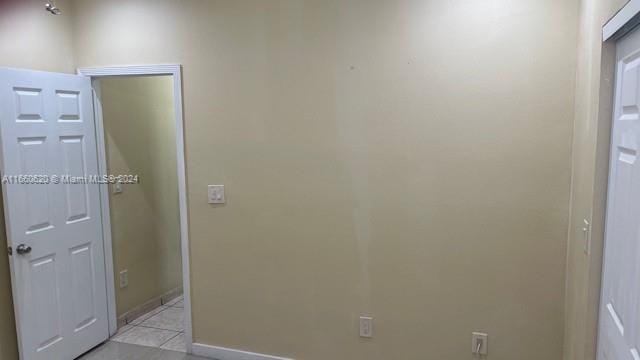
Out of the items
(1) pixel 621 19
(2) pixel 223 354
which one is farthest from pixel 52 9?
(1) pixel 621 19

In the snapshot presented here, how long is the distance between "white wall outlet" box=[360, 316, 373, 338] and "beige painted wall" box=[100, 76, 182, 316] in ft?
6.85

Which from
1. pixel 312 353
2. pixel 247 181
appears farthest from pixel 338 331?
pixel 247 181

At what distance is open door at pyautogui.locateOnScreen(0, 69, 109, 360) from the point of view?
267 cm

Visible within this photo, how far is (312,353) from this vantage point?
293cm

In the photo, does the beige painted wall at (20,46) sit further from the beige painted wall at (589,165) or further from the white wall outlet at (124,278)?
the beige painted wall at (589,165)

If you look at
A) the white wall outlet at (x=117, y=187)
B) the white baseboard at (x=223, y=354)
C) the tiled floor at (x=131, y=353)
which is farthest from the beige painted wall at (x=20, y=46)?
the white baseboard at (x=223, y=354)

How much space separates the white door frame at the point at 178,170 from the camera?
3.04 meters

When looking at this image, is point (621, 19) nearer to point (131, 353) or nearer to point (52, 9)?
point (52, 9)

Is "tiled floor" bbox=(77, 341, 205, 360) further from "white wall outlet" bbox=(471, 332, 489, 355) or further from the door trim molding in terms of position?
the door trim molding

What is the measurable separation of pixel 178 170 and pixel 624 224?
8.45 feet

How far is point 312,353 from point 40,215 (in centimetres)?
195

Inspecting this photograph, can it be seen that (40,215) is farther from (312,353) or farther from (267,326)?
(312,353)

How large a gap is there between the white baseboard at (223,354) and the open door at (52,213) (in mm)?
796

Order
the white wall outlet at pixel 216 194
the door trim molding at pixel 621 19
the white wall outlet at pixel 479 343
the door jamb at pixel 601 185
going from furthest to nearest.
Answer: the white wall outlet at pixel 216 194
the white wall outlet at pixel 479 343
the door jamb at pixel 601 185
the door trim molding at pixel 621 19
